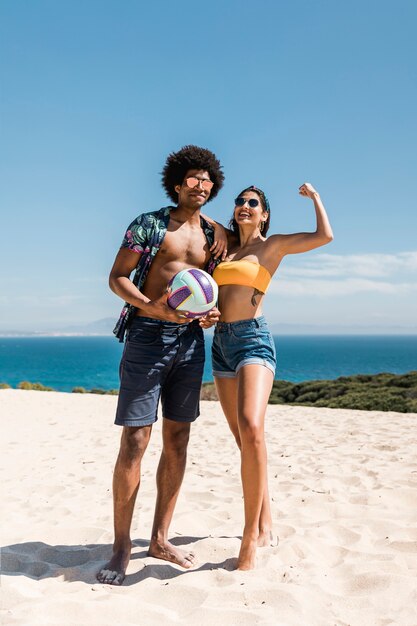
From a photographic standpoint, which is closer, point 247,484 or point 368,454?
point 247,484

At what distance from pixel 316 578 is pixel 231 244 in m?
2.31

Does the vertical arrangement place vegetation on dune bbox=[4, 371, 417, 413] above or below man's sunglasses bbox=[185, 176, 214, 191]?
below

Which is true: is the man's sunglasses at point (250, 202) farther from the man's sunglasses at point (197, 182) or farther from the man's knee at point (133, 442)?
the man's knee at point (133, 442)

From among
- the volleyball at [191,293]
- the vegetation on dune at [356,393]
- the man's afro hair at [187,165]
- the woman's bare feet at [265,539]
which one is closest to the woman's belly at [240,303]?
the volleyball at [191,293]

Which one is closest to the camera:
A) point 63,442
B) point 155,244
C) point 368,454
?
point 155,244

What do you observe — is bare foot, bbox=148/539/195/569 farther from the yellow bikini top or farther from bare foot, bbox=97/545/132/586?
the yellow bikini top

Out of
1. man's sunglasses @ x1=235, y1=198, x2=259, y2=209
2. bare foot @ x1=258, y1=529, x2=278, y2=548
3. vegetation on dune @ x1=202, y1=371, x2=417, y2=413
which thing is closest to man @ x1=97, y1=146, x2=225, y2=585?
man's sunglasses @ x1=235, y1=198, x2=259, y2=209

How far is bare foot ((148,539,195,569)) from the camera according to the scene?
364 centimetres

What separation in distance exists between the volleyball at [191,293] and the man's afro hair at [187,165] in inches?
33.0

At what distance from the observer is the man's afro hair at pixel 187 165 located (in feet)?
12.7

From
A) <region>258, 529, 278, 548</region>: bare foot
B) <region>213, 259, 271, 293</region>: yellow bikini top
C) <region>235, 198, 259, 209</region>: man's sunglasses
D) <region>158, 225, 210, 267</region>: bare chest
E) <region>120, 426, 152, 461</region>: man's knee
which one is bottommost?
<region>258, 529, 278, 548</region>: bare foot

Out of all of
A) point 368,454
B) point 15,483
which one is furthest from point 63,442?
point 368,454

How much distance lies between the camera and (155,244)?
3.66m

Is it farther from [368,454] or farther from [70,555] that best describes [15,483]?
[368,454]
